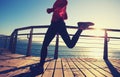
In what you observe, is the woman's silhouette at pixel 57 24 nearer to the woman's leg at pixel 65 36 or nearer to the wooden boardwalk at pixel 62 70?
the woman's leg at pixel 65 36

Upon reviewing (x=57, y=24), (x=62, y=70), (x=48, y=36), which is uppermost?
(x=57, y=24)

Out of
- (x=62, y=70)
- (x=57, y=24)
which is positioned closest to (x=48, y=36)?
(x=57, y=24)

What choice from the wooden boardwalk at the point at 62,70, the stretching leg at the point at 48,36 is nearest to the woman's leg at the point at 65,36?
the stretching leg at the point at 48,36

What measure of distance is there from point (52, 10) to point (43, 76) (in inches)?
58.0

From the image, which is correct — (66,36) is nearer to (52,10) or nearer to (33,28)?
Answer: (52,10)

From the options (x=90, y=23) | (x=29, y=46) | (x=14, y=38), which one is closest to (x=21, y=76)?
(x=90, y=23)

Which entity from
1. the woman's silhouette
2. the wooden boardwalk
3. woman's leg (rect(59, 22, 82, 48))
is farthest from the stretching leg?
the wooden boardwalk

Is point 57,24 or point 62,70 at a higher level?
point 57,24

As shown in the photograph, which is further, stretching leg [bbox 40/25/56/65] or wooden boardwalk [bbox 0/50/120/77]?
stretching leg [bbox 40/25/56/65]

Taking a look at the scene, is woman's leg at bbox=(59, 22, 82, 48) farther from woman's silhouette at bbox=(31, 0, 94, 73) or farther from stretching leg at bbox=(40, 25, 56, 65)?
stretching leg at bbox=(40, 25, 56, 65)

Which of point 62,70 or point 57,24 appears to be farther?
point 57,24

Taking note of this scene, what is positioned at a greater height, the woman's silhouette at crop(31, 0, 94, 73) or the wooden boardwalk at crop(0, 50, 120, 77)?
the woman's silhouette at crop(31, 0, 94, 73)

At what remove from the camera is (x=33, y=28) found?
712 cm

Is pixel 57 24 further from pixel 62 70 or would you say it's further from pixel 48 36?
pixel 62 70
